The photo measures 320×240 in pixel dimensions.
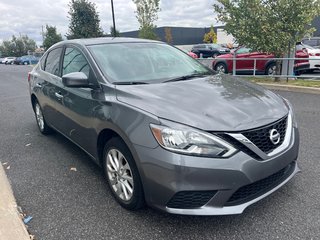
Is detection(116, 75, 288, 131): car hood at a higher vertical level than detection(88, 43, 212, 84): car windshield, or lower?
lower

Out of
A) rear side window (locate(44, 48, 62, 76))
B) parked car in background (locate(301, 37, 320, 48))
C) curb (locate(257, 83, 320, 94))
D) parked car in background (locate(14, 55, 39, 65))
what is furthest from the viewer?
parked car in background (locate(14, 55, 39, 65))

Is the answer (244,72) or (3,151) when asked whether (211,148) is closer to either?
(3,151)

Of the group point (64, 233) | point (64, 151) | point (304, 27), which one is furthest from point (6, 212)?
point (304, 27)

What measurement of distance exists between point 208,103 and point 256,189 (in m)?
0.83

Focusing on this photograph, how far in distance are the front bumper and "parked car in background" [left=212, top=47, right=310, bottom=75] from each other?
28.9ft

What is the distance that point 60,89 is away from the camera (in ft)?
13.2

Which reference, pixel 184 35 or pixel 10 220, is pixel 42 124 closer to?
pixel 10 220

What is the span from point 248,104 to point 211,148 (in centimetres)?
70

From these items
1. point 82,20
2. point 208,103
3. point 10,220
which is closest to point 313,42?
point 208,103

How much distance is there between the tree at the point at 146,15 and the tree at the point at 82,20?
13.2 feet

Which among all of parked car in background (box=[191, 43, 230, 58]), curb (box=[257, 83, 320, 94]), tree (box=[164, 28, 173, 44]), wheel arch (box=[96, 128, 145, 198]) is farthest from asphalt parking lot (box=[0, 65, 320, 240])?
tree (box=[164, 28, 173, 44])

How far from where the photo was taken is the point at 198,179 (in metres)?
2.27

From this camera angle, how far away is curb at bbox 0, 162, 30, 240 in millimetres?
2545

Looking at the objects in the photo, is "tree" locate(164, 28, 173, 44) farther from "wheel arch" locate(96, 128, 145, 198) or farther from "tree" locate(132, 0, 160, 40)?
"wheel arch" locate(96, 128, 145, 198)
